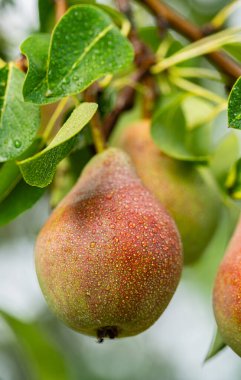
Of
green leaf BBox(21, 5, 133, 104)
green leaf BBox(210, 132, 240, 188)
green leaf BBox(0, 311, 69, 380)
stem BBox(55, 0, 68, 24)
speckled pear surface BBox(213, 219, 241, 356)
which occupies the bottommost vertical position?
green leaf BBox(0, 311, 69, 380)

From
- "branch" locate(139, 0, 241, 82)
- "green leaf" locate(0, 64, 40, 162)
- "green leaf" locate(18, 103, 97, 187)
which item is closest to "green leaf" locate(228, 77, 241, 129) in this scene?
"green leaf" locate(18, 103, 97, 187)

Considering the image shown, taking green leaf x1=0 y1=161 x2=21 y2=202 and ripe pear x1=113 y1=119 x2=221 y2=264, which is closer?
green leaf x1=0 y1=161 x2=21 y2=202

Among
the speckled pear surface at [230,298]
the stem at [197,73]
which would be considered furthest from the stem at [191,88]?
the speckled pear surface at [230,298]

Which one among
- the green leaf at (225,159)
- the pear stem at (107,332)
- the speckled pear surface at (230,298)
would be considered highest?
the pear stem at (107,332)

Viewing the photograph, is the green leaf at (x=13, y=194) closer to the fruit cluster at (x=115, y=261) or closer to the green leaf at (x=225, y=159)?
the fruit cluster at (x=115, y=261)

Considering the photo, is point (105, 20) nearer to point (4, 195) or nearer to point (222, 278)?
point (4, 195)

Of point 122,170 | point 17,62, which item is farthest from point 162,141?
point 17,62

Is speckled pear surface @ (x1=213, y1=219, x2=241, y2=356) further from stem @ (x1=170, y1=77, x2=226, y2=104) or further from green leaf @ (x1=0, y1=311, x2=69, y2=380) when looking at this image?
green leaf @ (x1=0, y1=311, x2=69, y2=380)
